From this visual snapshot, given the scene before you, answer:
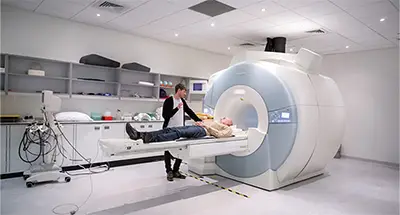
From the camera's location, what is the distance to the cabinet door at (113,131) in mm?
5145

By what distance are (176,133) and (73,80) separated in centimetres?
277

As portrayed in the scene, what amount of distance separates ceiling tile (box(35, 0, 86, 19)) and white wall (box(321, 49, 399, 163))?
629cm

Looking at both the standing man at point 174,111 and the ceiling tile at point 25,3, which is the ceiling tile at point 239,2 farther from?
the ceiling tile at point 25,3

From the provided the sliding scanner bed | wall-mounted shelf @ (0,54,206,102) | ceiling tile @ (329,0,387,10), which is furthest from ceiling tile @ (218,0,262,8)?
wall-mounted shelf @ (0,54,206,102)

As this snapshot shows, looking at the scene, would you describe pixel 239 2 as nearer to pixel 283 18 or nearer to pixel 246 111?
pixel 283 18

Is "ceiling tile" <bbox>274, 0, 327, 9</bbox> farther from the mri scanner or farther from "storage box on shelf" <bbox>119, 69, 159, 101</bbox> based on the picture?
"storage box on shelf" <bbox>119, 69, 159, 101</bbox>

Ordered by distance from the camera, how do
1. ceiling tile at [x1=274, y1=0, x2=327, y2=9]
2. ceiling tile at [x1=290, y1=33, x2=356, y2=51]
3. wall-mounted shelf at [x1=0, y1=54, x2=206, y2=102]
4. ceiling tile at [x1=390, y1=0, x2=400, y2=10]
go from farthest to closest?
ceiling tile at [x1=290, y1=33, x2=356, y2=51] → wall-mounted shelf at [x1=0, y1=54, x2=206, y2=102] → ceiling tile at [x1=274, y1=0, x2=327, y2=9] → ceiling tile at [x1=390, y1=0, x2=400, y2=10]

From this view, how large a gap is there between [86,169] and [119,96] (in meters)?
1.58

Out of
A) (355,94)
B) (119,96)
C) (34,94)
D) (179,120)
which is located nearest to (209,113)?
(179,120)

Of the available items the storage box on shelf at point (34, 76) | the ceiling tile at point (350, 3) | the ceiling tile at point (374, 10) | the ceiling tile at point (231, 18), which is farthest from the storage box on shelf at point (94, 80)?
the ceiling tile at point (374, 10)

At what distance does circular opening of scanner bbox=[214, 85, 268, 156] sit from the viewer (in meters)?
4.25

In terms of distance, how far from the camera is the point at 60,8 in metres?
4.46

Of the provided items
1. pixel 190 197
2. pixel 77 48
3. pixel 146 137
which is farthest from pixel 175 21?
pixel 190 197

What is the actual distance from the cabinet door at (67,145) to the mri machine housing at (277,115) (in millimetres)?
2099
